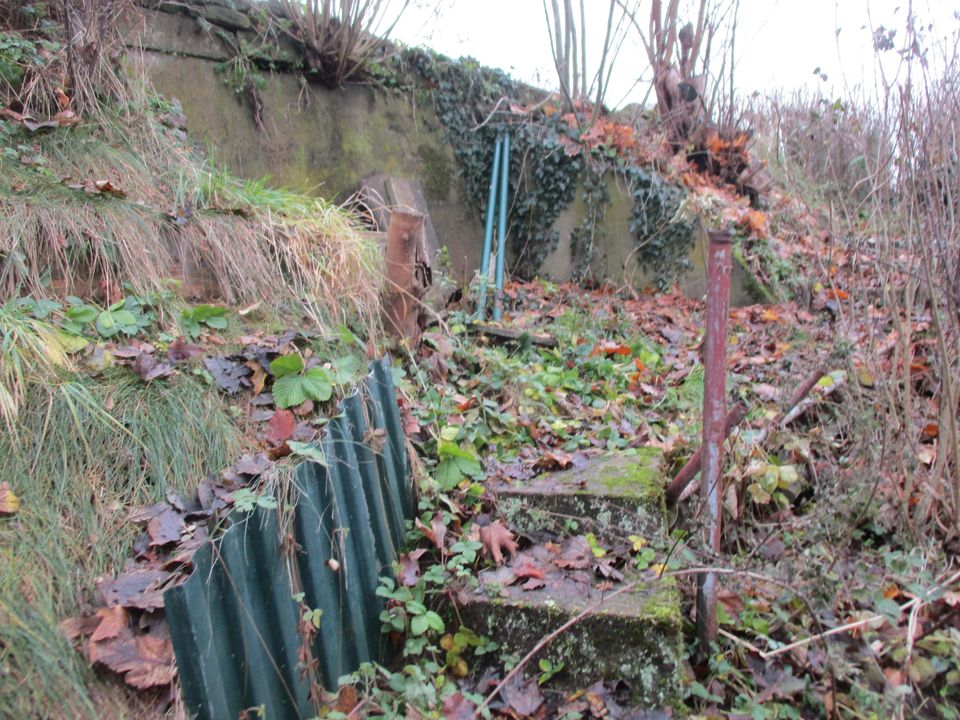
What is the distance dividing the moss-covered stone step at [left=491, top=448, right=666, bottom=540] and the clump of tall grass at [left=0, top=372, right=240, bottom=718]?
1215 millimetres

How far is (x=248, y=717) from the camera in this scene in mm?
2088

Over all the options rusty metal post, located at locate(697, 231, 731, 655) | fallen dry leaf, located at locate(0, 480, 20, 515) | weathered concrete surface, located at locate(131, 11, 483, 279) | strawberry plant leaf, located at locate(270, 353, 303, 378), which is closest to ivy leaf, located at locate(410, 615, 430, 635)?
rusty metal post, located at locate(697, 231, 731, 655)

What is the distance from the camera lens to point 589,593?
2.79 m

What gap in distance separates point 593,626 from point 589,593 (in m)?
0.14

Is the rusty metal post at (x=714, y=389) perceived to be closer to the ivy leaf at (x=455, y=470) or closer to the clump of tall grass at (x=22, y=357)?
the ivy leaf at (x=455, y=470)

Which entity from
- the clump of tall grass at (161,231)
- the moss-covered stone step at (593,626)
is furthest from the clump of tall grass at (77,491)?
the moss-covered stone step at (593,626)

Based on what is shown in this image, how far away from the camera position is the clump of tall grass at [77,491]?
6.09 feet

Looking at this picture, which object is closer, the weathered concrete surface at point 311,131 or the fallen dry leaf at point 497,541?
the fallen dry leaf at point 497,541

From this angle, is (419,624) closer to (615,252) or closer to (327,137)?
(327,137)

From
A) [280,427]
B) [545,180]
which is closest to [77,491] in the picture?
[280,427]

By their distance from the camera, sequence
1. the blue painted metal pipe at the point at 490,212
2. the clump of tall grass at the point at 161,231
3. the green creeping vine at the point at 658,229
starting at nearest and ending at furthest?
the clump of tall grass at the point at 161,231 < the blue painted metal pipe at the point at 490,212 < the green creeping vine at the point at 658,229

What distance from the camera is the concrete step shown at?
261 centimetres

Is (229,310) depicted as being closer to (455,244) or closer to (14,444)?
(14,444)

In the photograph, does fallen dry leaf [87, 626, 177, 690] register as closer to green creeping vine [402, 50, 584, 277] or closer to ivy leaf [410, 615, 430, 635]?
ivy leaf [410, 615, 430, 635]
